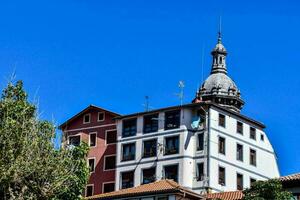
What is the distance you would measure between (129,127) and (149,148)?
4.60m

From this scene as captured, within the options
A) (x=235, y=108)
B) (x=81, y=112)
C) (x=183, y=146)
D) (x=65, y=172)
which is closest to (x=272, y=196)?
(x=65, y=172)

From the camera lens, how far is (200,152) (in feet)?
328

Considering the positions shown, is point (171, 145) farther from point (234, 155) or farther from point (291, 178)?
point (291, 178)

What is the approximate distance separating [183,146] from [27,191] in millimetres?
51594

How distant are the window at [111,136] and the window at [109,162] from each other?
2.13 metres

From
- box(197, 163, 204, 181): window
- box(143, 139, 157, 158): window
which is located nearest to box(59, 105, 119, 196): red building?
box(143, 139, 157, 158): window

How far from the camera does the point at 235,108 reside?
120438mm

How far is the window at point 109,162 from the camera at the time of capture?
105m

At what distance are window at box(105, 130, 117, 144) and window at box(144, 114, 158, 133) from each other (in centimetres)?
506

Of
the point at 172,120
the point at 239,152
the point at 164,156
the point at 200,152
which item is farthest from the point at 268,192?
the point at 239,152

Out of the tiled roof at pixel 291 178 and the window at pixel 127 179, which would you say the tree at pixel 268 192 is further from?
the window at pixel 127 179

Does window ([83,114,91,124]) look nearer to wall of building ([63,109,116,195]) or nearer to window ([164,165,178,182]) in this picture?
wall of building ([63,109,116,195])

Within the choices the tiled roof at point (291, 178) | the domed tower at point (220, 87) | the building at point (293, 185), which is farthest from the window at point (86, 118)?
the building at point (293, 185)

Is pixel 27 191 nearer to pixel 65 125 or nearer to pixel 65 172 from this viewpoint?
pixel 65 172
